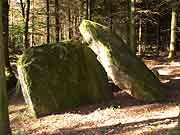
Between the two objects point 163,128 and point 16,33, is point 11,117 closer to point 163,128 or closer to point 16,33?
point 163,128

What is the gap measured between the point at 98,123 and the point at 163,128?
6.69 ft

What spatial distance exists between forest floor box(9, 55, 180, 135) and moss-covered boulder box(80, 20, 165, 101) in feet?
1.32

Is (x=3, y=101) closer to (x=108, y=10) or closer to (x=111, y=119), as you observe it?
(x=111, y=119)

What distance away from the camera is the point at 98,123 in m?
9.53

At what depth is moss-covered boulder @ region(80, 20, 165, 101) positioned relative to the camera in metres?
11.0

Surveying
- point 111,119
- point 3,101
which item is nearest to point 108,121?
point 111,119

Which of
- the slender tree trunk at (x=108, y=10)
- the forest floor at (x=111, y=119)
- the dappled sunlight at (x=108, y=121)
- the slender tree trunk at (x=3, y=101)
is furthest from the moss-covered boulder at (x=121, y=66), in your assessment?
the slender tree trunk at (x=108, y=10)

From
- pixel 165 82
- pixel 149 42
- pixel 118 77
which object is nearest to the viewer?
pixel 118 77

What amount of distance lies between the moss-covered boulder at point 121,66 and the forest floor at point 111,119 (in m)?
0.40

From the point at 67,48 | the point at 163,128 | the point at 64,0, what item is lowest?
the point at 163,128

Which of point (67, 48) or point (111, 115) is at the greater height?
point (67, 48)

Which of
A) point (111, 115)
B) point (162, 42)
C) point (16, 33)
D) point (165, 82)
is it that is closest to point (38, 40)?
point (16, 33)

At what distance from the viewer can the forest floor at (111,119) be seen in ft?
28.1

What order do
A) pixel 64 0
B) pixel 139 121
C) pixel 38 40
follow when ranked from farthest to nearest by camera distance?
pixel 38 40 < pixel 64 0 < pixel 139 121
